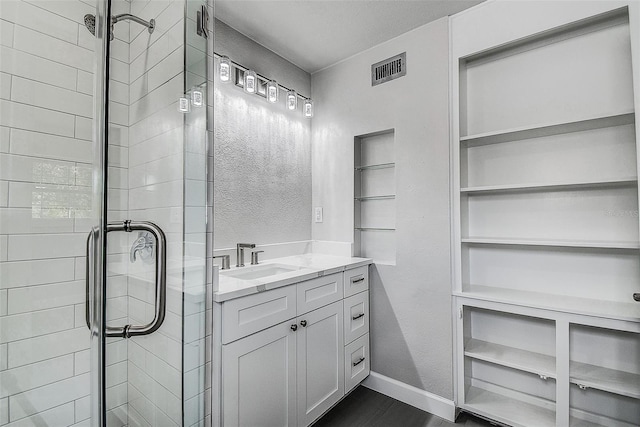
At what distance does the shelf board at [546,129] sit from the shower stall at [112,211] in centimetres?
157

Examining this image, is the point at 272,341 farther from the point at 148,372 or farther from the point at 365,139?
the point at 365,139

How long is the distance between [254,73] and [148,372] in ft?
5.86

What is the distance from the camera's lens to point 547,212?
5.85 ft

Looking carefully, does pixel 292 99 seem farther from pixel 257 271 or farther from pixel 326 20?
pixel 257 271

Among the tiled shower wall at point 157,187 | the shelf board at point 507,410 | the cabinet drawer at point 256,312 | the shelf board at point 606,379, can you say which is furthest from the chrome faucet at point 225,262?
the shelf board at point 606,379

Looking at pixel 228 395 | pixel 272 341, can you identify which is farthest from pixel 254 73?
pixel 228 395

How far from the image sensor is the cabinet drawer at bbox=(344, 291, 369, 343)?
200 centimetres

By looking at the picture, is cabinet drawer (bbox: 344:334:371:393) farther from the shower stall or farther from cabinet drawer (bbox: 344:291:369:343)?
the shower stall

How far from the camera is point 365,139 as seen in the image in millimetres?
2484

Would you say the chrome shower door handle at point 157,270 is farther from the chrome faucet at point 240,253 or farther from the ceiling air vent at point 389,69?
the ceiling air vent at point 389,69

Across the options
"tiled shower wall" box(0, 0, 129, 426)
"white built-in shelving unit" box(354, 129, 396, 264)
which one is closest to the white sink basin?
"white built-in shelving unit" box(354, 129, 396, 264)

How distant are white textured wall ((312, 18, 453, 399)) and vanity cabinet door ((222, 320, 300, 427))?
33.6 inches

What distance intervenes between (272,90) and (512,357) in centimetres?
228

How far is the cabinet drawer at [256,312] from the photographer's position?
1.32 meters
